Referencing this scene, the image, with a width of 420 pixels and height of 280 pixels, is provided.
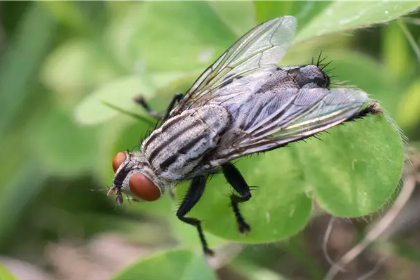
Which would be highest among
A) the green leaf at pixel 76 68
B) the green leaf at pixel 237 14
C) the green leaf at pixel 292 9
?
the green leaf at pixel 292 9

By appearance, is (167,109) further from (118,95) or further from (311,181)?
(311,181)

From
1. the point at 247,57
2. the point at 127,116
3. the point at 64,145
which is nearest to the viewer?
the point at 247,57

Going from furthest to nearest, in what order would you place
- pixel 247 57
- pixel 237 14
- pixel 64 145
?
1. pixel 64 145
2. pixel 237 14
3. pixel 247 57

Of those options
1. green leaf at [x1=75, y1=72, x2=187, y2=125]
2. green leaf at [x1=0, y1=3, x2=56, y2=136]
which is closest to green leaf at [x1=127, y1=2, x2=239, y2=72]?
green leaf at [x1=75, y1=72, x2=187, y2=125]

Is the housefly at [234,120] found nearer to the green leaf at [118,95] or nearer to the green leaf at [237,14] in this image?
the green leaf at [118,95]

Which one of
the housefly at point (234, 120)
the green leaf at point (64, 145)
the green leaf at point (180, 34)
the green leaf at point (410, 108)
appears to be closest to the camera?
the housefly at point (234, 120)

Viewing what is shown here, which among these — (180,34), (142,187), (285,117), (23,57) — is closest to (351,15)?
(285,117)

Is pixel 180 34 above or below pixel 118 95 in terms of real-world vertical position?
above

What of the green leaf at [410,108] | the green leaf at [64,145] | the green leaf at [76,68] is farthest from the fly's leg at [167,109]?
the green leaf at [76,68]

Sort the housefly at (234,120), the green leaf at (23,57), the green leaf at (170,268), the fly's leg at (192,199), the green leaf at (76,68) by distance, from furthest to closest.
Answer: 1. the green leaf at (76,68)
2. the green leaf at (23,57)
3. the fly's leg at (192,199)
4. the green leaf at (170,268)
5. the housefly at (234,120)
